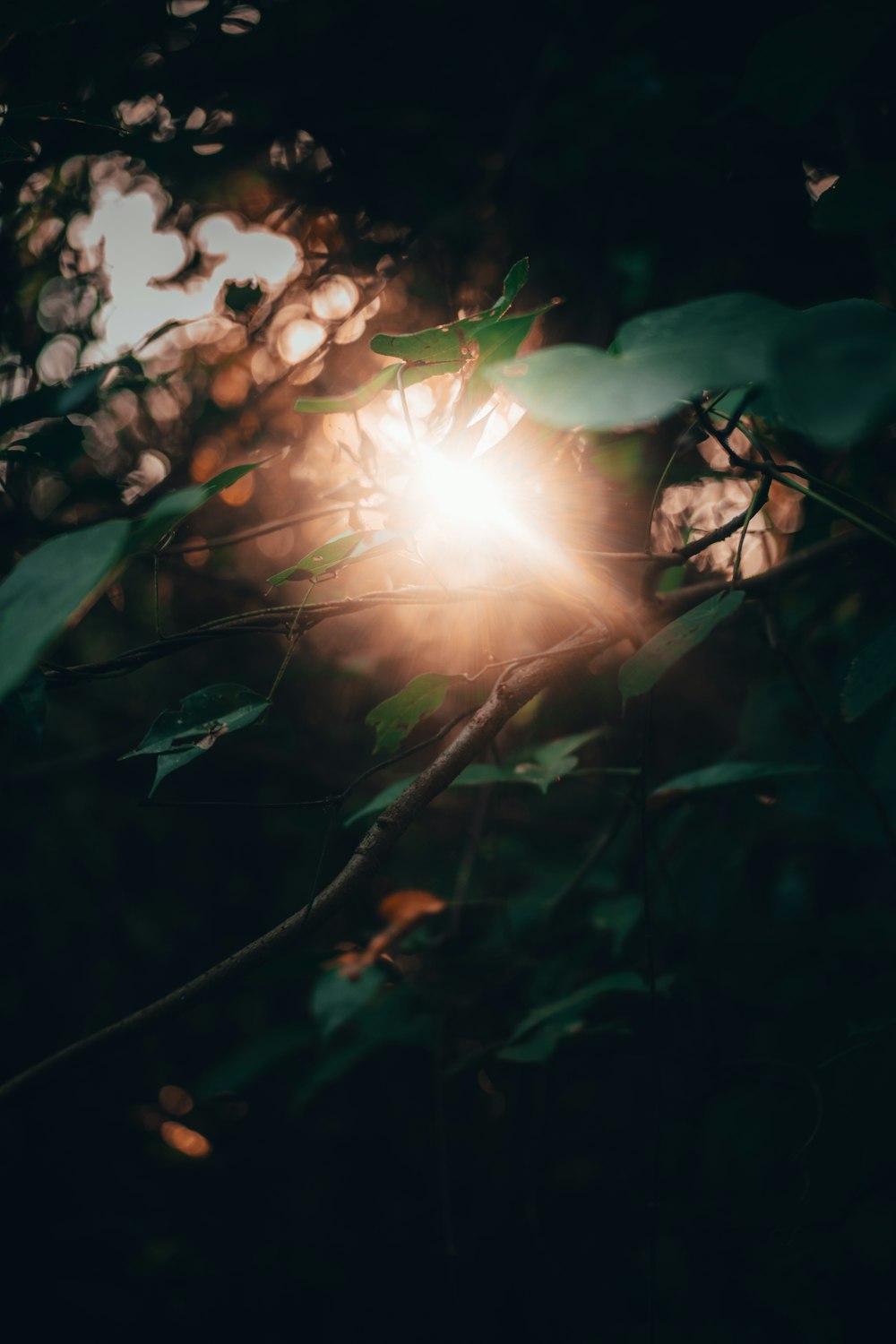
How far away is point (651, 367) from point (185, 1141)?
4.70ft

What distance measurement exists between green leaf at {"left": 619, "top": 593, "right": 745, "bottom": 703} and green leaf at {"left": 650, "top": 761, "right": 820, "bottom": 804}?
0.27 meters

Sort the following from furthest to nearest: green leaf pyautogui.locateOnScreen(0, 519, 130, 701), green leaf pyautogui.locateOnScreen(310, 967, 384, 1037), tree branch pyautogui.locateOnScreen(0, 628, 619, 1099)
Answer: green leaf pyautogui.locateOnScreen(310, 967, 384, 1037), tree branch pyautogui.locateOnScreen(0, 628, 619, 1099), green leaf pyautogui.locateOnScreen(0, 519, 130, 701)

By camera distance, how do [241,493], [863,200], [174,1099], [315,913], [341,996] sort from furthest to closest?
[174,1099]
[241,493]
[341,996]
[863,200]
[315,913]

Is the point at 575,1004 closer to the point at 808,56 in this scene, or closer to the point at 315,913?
the point at 315,913

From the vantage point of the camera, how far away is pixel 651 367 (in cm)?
24

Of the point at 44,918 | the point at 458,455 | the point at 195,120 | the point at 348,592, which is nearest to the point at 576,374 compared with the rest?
the point at 458,455

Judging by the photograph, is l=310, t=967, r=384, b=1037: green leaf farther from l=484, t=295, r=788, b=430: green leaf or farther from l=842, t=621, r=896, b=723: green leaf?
l=484, t=295, r=788, b=430: green leaf

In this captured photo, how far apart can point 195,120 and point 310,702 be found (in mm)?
890

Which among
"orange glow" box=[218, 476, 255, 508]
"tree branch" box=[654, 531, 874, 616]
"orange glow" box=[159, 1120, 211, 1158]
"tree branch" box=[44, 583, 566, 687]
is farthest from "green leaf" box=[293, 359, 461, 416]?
"orange glow" box=[159, 1120, 211, 1158]

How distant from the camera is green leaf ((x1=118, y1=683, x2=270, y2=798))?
1.26 ft

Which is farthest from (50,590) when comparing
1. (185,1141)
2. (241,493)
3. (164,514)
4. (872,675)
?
(185,1141)

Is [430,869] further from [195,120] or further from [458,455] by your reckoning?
[195,120]

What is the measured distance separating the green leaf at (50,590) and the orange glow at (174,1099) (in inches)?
53.0

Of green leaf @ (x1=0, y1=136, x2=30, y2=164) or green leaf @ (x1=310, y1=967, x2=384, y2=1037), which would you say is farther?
green leaf @ (x1=310, y1=967, x2=384, y2=1037)
